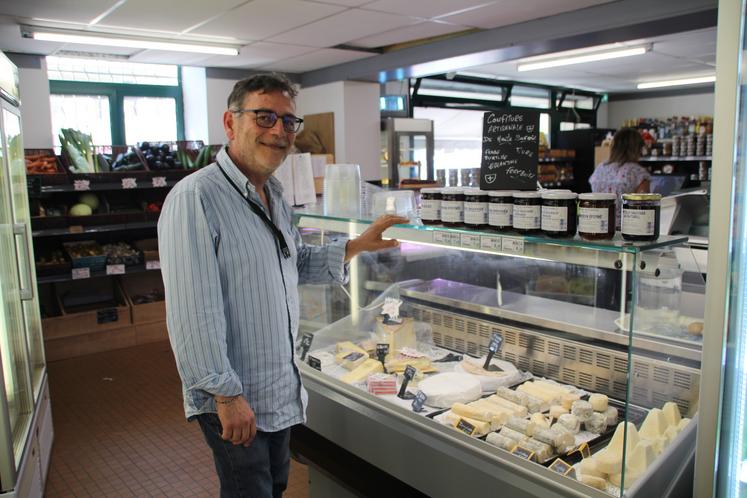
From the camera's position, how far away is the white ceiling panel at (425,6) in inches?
178

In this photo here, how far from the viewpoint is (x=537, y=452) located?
191 centimetres

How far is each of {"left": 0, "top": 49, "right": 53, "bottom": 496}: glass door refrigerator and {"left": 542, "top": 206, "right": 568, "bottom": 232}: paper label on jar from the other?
2178mm

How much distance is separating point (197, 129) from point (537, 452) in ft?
21.5

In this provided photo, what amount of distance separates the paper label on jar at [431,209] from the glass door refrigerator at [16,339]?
5.91ft

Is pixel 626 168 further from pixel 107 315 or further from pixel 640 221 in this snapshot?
pixel 107 315

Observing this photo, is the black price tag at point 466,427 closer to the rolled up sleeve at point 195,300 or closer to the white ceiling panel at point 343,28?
the rolled up sleeve at point 195,300

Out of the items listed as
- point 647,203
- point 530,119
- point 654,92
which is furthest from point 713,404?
point 654,92

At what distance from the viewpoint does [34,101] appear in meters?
6.13

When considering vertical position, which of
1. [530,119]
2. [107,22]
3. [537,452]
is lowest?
[537,452]

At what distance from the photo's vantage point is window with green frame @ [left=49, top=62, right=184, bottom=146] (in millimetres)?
6852

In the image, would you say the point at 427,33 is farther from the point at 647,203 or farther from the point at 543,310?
the point at 647,203

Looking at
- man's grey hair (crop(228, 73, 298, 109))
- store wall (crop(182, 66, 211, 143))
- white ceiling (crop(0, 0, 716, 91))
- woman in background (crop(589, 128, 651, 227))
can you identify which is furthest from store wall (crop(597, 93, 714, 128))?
man's grey hair (crop(228, 73, 298, 109))

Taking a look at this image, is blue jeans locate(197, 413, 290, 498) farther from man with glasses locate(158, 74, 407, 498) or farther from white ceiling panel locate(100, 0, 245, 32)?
white ceiling panel locate(100, 0, 245, 32)

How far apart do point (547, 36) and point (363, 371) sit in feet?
12.4
